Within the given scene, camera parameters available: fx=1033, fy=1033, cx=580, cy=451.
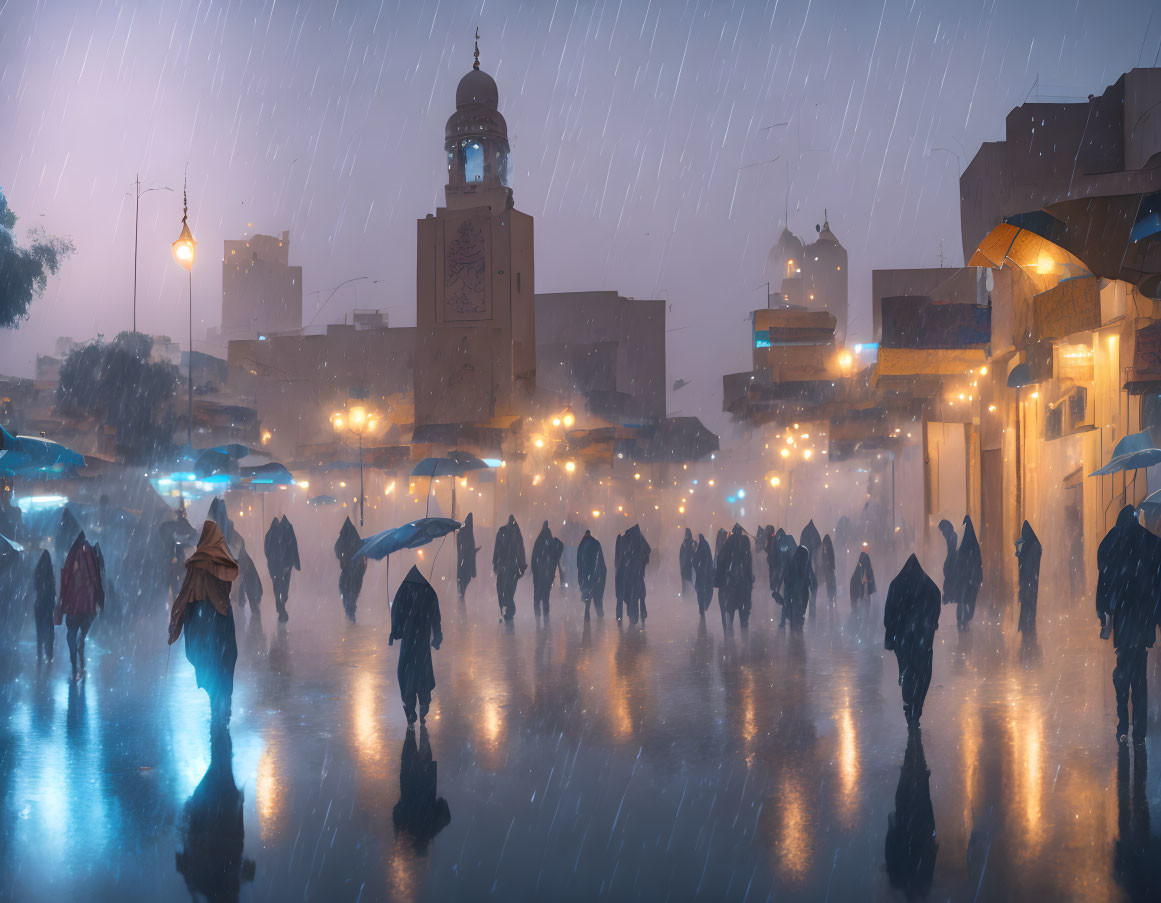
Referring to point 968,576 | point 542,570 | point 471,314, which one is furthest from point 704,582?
point 471,314

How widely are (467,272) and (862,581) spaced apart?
2436cm

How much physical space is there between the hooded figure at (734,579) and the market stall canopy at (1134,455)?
5.19 m

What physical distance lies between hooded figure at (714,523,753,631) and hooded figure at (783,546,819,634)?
2.30ft

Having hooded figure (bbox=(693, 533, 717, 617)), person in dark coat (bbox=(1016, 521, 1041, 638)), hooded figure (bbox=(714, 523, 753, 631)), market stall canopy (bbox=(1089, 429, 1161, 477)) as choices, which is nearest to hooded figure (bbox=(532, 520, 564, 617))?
hooded figure (bbox=(693, 533, 717, 617))

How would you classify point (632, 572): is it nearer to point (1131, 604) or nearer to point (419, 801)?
point (1131, 604)

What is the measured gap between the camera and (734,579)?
16328mm

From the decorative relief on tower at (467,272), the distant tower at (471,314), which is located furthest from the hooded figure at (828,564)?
the decorative relief on tower at (467,272)

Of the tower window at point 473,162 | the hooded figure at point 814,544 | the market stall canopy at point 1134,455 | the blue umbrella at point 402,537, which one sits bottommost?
the hooded figure at point 814,544

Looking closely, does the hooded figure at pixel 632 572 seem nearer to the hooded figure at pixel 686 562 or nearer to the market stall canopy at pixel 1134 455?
the hooded figure at pixel 686 562

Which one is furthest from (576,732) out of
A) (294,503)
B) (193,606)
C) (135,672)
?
(294,503)

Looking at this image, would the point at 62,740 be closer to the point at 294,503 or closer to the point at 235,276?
the point at 294,503

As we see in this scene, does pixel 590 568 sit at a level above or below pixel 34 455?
below

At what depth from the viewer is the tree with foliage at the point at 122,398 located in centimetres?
3097

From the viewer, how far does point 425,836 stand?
6203 millimetres
